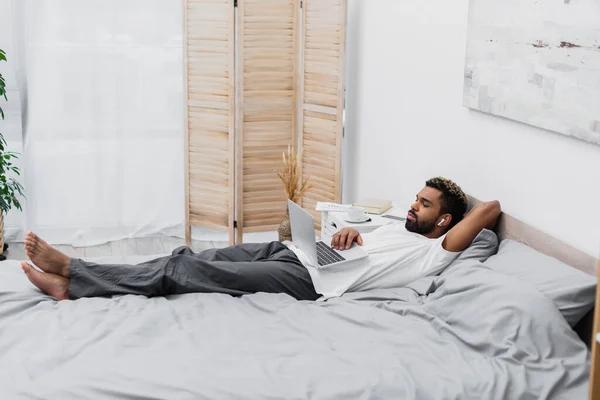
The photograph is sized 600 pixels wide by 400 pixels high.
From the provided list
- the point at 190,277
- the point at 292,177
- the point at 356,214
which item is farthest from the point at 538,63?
the point at 292,177

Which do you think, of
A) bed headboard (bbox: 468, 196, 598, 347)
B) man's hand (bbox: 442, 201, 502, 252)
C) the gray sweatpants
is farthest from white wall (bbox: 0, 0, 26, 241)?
bed headboard (bbox: 468, 196, 598, 347)

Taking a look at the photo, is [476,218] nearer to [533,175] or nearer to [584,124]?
[533,175]

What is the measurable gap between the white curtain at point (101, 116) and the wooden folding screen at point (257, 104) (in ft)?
1.57

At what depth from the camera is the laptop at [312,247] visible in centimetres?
309

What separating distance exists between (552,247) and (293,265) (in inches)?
38.6

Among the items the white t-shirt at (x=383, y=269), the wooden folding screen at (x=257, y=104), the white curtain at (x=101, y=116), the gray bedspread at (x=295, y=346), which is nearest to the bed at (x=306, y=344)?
the gray bedspread at (x=295, y=346)

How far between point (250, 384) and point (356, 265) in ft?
3.53

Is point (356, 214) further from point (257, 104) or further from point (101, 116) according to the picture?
point (101, 116)

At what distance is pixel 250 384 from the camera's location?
7.16 feet

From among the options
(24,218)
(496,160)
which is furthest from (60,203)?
(496,160)

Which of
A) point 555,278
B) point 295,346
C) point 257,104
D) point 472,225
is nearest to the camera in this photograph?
point 295,346

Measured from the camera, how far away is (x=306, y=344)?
2.49 m

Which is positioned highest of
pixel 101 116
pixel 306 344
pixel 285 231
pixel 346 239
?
pixel 101 116

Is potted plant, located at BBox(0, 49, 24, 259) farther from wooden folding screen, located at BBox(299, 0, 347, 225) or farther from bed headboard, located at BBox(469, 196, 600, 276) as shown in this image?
bed headboard, located at BBox(469, 196, 600, 276)
